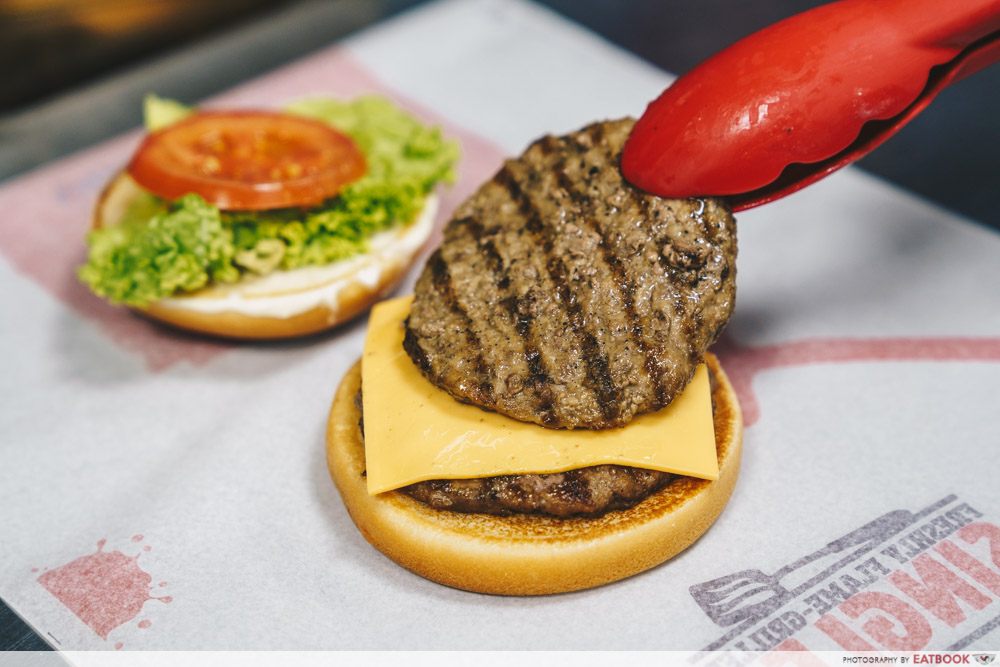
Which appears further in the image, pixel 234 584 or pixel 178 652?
pixel 234 584

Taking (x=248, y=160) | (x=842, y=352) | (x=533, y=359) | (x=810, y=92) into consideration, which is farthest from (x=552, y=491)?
(x=248, y=160)

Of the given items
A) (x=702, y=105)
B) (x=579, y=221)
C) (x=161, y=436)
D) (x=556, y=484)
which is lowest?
(x=161, y=436)

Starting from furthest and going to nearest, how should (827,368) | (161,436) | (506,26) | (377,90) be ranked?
1. (506,26)
2. (377,90)
3. (827,368)
4. (161,436)

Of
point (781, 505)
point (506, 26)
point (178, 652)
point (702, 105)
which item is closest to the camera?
point (178, 652)

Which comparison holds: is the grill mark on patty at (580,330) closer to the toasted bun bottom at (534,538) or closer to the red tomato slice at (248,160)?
the toasted bun bottom at (534,538)

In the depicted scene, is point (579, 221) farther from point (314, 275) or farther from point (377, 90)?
point (377, 90)

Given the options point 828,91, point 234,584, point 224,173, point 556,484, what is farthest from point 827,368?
point 224,173

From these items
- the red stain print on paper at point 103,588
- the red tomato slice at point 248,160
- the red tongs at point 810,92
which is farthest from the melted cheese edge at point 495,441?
the red tomato slice at point 248,160
